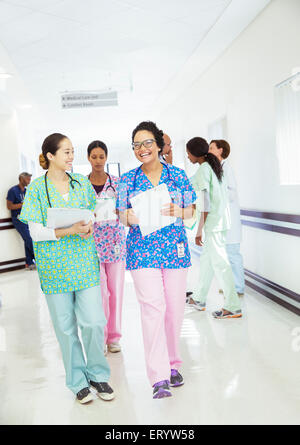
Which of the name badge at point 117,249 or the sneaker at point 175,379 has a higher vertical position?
the name badge at point 117,249

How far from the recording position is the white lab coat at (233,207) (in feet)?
14.1

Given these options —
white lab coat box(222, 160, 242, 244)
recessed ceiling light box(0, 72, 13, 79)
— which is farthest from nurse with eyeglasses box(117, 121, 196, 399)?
recessed ceiling light box(0, 72, 13, 79)

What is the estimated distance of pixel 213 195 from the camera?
3.79m

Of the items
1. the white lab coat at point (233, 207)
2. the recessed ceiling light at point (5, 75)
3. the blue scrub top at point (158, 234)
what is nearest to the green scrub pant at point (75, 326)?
the blue scrub top at point (158, 234)

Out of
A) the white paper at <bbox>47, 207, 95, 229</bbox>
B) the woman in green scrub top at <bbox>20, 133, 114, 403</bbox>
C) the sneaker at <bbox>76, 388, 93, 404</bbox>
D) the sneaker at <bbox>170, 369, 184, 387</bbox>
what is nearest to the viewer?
the white paper at <bbox>47, 207, 95, 229</bbox>

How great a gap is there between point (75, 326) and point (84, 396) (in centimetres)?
40

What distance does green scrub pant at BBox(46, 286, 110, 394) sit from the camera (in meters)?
2.39

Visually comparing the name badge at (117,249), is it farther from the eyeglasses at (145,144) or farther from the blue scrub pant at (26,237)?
the blue scrub pant at (26,237)

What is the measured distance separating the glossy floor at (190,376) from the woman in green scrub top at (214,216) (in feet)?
0.79

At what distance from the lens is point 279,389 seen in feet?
8.18

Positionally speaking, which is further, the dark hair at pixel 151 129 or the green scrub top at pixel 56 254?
the dark hair at pixel 151 129

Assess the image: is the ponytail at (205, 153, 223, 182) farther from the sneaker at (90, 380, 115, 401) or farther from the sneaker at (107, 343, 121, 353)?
the sneaker at (90, 380, 115, 401)
